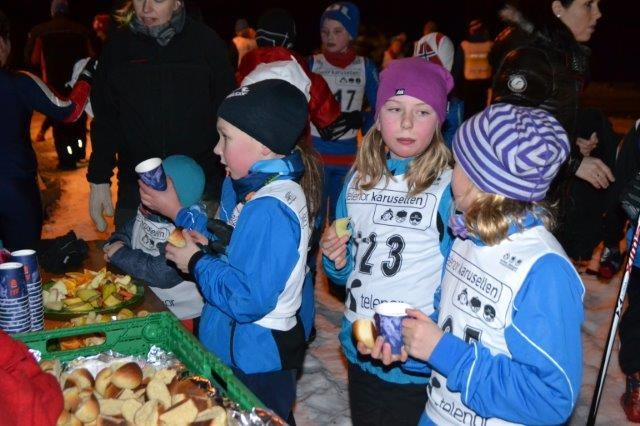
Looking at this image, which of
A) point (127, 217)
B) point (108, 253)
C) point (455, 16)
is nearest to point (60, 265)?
point (108, 253)

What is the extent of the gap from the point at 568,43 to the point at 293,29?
2294mm

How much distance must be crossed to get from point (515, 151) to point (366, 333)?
0.70 metres

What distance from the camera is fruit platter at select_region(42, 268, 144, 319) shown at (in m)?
2.88

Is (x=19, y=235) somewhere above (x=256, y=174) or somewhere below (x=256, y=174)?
below

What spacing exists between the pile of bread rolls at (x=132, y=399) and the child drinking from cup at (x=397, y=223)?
1.01 meters

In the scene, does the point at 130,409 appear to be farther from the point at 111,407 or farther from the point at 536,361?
the point at 536,361

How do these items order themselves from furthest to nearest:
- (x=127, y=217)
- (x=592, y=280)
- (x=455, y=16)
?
(x=455, y=16), (x=592, y=280), (x=127, y=217)

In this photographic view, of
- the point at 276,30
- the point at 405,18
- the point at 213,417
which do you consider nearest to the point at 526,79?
the point at 276,30

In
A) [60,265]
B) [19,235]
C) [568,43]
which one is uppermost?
[568,43]

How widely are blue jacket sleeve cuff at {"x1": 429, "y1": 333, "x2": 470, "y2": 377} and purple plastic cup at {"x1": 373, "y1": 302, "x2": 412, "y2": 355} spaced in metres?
0.11

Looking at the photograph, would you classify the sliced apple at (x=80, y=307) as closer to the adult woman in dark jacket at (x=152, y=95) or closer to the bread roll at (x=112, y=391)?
the bread roll at (x=112, y=391)

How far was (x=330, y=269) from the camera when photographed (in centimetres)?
305

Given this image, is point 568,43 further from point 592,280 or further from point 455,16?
point 455,16

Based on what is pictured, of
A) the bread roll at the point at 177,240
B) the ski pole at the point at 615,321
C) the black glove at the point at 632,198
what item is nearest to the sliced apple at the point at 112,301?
the bread roll at the point at 177,240
